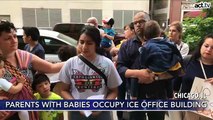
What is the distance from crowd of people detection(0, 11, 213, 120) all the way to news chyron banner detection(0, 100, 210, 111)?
0.04 m

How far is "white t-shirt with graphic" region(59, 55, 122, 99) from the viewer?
1.77 metres

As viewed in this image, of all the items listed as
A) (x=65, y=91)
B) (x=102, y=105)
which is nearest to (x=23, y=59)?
(x=65, y=91)

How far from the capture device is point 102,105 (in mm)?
1865

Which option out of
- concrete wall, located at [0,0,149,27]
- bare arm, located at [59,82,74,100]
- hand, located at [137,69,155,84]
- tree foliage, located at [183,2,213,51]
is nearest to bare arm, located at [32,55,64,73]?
bare arm, located at [59,82,74,100]

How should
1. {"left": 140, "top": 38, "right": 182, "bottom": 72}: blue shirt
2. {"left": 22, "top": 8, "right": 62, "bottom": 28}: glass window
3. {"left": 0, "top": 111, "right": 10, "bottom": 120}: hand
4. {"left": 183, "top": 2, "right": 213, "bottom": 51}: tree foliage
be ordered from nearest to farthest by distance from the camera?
{"left": 0, "top": 111, "right": 10, "bottom": 120}: hand
{"left": 140, "top": 38, "right": 182, "bottom": 72}: blue shirt
{"left": 183, "top": 2, "right": 213, "bottom": 51}: tree foliage
{"left": 22, "top": 8, "right": 62, "bottom": 28}: glass window

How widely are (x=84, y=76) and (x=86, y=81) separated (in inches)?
1.6

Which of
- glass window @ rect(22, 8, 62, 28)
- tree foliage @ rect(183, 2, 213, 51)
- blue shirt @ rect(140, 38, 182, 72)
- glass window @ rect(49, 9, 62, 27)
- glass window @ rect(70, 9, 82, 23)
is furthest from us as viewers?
glass window @ rect(70, 9, 82, 23)

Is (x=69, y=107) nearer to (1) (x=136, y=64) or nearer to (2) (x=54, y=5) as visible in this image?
(1) (x=136, y=64)

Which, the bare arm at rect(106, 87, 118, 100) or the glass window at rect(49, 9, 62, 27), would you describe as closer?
the bare arm at rect(106, 87, 118, 100)

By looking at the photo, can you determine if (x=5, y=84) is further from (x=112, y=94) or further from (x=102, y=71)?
(x=112, y=94)

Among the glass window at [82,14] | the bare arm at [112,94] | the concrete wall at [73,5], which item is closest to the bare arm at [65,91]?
the bare arm at [112,94]

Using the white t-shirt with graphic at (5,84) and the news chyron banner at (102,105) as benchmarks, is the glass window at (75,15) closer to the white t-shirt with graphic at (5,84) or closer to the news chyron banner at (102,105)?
the news chyron banner at (102,105)

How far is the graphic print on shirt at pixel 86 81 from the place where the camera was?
1773 mm

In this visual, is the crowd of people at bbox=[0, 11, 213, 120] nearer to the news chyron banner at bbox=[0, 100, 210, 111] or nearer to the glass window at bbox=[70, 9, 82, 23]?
the news chyron banner at bbox=[0, 100, 210, 111]
